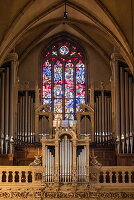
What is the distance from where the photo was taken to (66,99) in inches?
1147

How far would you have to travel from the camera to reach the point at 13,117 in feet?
87.1

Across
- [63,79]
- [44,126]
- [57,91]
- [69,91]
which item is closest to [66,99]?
[69,91]

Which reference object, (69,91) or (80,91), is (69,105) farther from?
(80,91)

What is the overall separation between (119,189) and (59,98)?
6668mm

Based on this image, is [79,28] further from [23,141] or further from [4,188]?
[4,188]

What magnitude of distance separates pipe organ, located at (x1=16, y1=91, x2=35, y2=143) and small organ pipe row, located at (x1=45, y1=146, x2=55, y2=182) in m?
3.06

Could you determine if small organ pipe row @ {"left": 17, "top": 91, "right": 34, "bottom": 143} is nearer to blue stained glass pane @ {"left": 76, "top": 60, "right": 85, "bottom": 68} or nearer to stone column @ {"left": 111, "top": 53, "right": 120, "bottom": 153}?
blue stained glass pane @ {"left": 76, "top": 60, "right": 85, "bottom": 68}

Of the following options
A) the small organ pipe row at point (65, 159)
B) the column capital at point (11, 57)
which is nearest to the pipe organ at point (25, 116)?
the column capital at point (11, 57)

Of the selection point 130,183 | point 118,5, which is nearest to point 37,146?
point 130,183

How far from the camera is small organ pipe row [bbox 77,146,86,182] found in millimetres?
23859

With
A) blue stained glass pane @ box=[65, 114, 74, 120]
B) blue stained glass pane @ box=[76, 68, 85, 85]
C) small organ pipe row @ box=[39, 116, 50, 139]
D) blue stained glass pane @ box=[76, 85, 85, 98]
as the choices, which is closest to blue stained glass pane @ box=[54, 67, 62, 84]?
blue stained glass pane @ box=[76, 68, 85, 85]

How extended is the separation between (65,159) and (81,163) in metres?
0.61

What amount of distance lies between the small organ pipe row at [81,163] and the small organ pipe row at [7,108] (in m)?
3.23

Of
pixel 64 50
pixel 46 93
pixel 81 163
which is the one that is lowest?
pixel 81 163
